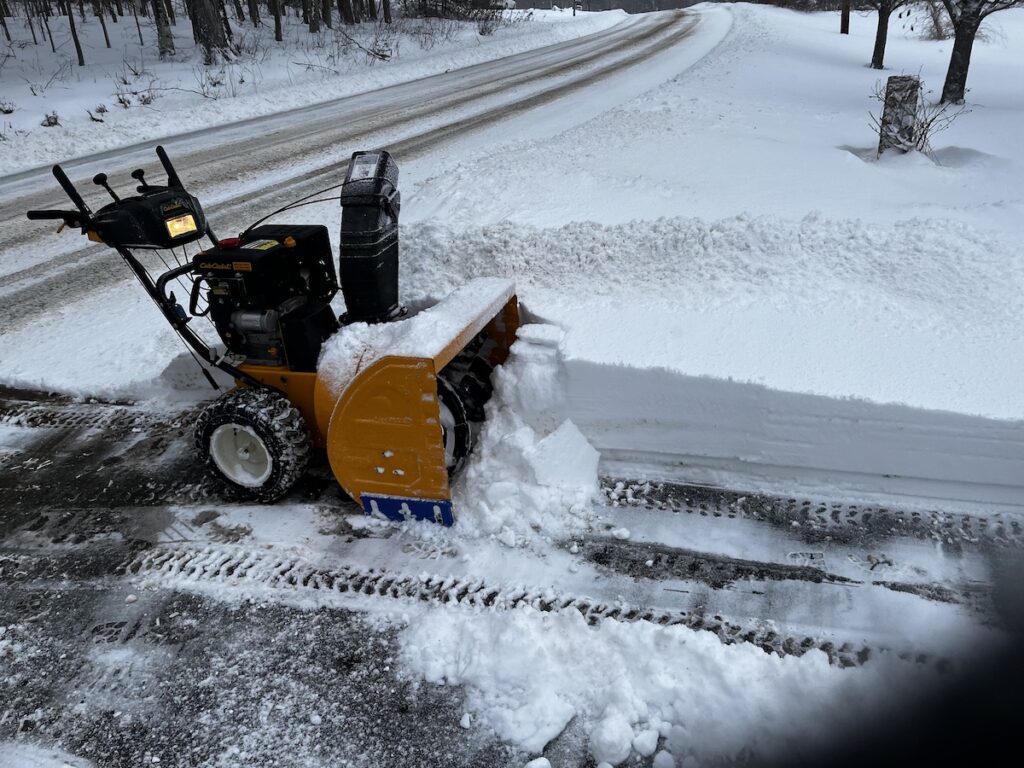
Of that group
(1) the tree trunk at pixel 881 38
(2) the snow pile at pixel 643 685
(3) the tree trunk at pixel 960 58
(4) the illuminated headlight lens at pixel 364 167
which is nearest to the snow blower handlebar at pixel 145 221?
(4) the illuminated headlight lens at pixel 364 167

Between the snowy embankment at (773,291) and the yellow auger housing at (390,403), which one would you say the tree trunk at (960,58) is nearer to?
the snowy embankment at (773,291)

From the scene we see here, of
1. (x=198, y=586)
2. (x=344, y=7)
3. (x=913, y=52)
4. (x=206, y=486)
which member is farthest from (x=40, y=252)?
(x=344, y=7)

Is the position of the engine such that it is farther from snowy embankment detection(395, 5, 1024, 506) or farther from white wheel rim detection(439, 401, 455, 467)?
snowy embankment detection(395, 5, 1024, 506)

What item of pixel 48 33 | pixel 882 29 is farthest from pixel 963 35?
pixel 48 33

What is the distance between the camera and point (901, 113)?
21.5 ft

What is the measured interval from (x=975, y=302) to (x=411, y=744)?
140 inches

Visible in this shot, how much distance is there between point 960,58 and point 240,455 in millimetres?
10157

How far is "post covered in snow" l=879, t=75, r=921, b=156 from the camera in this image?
655cm

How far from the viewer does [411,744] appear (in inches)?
89.2

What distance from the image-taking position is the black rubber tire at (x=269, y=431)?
3180mm

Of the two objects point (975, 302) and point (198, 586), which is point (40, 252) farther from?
point (975, 302)

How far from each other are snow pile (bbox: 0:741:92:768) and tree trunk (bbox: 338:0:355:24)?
26.0m

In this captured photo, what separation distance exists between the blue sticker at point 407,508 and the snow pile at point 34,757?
134 cm

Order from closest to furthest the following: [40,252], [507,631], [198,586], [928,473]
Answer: [507,631] → [198,586] → [928,473] → [40,252]
